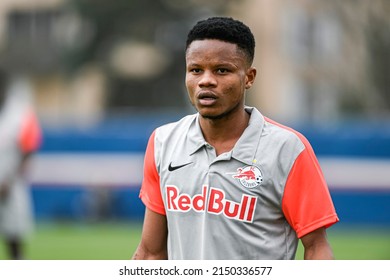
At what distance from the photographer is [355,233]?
18406 mm

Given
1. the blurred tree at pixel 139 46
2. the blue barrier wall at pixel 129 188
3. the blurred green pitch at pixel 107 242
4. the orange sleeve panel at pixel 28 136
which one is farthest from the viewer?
the blurred tree at pixel 139 46

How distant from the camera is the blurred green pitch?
551 inches

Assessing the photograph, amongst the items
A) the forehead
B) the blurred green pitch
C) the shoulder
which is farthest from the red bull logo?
the blurred green pitch

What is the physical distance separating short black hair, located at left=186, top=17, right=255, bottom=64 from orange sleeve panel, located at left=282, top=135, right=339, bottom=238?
1.88 feet

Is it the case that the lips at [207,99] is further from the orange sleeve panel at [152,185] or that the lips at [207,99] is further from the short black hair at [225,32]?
the orange sleeve panel at [152,185]

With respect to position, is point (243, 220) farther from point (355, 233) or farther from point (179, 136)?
point (355, 233)

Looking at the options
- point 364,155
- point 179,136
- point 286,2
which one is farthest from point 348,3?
point 179,136

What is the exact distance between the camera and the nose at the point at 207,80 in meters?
4.55

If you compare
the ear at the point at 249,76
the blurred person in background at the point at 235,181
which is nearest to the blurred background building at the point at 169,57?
the ear at the point at 249,76

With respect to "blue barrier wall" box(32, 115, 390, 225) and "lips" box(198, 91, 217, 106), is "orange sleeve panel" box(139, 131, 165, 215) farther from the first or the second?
"blue barrier wall" box(32, 115, 390, 225)

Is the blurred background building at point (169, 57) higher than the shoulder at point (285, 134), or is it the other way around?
the shoulder at point (285, 134)

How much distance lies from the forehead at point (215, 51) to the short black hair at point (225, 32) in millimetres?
21

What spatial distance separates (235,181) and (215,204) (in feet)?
0.46

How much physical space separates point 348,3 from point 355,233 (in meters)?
11.2
